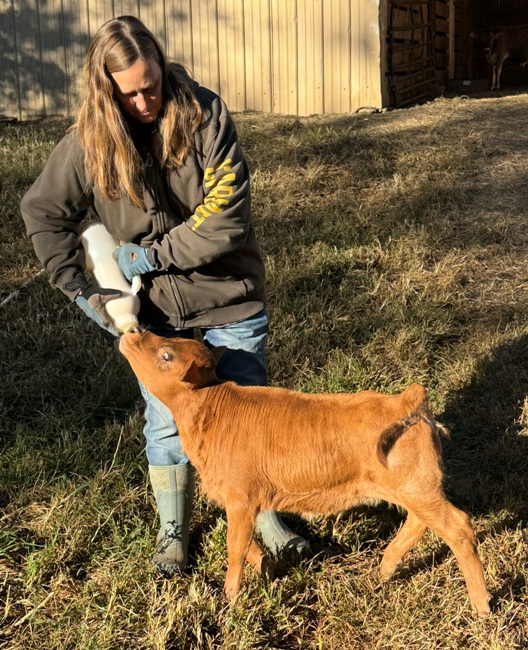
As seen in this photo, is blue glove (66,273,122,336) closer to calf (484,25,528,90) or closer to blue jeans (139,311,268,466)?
blue jeans (139,311,268,466)

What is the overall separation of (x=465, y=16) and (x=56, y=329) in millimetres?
15502

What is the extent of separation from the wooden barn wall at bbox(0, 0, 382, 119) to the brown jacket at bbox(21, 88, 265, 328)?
818 cm

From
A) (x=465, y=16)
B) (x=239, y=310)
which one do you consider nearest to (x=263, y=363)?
(x=239, y=310)

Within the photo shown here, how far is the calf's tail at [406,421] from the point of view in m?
2.95

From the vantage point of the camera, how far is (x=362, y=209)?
7.69 metres

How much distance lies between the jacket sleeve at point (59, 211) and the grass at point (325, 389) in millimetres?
1320

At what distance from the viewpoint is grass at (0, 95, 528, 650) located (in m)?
3.19

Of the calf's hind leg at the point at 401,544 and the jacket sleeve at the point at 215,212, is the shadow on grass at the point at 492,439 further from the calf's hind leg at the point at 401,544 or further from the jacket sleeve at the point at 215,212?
the jacket sleeve at the point at 215,212

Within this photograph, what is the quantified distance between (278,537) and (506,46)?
49.3ft

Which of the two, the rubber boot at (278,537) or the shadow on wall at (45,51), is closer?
the rubber boot at (278,537)

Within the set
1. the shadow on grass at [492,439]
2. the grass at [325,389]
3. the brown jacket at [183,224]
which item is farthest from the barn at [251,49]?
the brown jacket at [183,224]

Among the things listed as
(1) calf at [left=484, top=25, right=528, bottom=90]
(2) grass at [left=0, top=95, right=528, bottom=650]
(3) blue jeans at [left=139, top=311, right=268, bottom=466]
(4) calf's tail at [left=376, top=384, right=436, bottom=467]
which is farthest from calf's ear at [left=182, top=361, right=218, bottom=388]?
(1) calf at [left=484, top=25, right=528, bottom=90]

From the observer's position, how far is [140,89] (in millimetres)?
2930

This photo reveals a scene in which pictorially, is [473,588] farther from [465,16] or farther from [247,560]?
[465,16]
